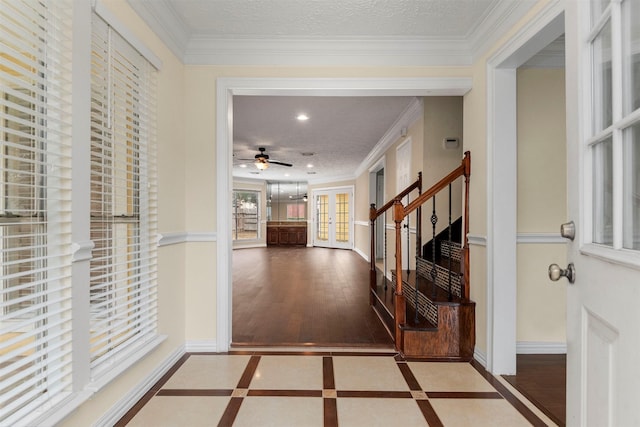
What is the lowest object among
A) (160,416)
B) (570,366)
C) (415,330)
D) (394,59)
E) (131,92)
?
(160,416)

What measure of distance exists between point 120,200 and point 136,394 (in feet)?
3.66

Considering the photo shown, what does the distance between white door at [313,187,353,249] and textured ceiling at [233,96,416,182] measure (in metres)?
2.27

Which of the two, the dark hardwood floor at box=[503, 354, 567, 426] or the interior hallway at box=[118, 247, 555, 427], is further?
the dark hardwood floor at box=[503, 354, 567, 426]

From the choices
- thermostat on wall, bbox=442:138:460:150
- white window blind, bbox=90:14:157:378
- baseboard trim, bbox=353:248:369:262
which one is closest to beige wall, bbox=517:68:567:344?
thermostat on wall, bbox=442:138:460:150

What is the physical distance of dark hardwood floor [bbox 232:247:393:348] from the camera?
9.44 ft

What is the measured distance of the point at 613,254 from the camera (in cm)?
90

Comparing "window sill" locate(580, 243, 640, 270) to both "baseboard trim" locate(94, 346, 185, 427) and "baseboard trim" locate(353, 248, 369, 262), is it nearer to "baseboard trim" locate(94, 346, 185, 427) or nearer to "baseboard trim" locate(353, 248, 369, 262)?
"baseboard trim" locate(94, 346, 185, 427)

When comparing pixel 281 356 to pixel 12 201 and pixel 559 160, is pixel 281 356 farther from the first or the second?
pixel 559 160

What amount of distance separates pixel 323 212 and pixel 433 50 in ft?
29.0

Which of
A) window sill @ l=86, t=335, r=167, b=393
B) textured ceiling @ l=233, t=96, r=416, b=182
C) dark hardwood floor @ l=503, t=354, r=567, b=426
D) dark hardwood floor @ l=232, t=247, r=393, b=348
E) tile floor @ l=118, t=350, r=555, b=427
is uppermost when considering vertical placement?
textured ceiling @ l=233, t=96, r=416, b=182

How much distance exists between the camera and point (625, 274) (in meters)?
0.85

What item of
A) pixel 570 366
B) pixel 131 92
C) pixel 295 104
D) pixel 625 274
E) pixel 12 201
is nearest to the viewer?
pixel 625 274

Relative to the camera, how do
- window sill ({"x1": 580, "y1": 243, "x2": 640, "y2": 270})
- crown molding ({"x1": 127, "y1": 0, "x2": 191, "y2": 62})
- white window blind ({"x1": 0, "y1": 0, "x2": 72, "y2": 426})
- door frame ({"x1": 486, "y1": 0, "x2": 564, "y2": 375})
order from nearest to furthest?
window sill ({"x1": 580, "y1": 243, "x2": 640, "y2": 270}) → white window blind ({"x1": 0, "y1": 0, "x2": 72, "y2": 426}) → crown molding ({"x1": 127, "y1": 0, "x2": 191, "y2": 62}) → door frame ({"x1": 486, "y1": 0, "x2": 564, "y2": 375})

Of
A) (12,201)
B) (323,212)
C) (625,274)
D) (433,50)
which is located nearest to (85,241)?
(12,201)
